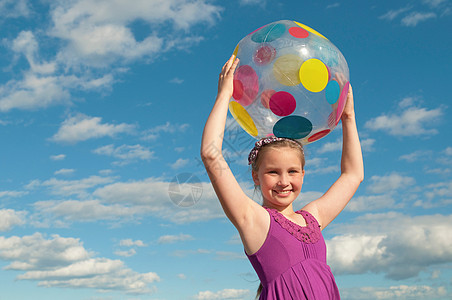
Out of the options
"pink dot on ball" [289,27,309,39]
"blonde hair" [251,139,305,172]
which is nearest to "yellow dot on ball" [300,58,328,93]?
"pink dot on ball" [289,27,309,39]

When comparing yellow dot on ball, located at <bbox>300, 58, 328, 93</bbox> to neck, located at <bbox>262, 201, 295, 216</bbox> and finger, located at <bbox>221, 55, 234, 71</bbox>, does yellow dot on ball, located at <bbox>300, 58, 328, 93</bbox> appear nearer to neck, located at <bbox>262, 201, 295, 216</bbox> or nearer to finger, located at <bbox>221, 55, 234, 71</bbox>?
finger, located at <bbox>221, 55, 234, 71</bbox>

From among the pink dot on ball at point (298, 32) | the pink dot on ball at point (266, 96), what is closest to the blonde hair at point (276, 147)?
the pink dot on ball at point (266, 96)

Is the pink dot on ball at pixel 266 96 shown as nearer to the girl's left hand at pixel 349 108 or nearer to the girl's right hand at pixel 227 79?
the girl's right hand at pixel 227 79

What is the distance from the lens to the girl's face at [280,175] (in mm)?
4594

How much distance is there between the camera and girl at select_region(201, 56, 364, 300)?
13.6 ft

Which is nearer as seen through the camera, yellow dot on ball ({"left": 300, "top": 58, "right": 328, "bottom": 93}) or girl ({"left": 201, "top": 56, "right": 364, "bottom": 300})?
girl ({"left": 201, "top": 56, "right": 364, "bottom": 300})

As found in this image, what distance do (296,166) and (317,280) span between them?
1.05 meters

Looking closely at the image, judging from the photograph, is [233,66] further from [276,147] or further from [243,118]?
[276,147]

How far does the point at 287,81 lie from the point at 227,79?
560 mm

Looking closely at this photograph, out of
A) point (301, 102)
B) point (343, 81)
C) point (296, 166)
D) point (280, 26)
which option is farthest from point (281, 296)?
point (280, 26)

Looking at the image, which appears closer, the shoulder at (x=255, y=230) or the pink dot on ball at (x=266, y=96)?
the shoulder at (x=255, y=230)

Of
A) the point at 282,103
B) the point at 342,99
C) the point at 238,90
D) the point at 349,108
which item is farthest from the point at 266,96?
the point at 349,108

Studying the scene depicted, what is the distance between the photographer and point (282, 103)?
4652 mm

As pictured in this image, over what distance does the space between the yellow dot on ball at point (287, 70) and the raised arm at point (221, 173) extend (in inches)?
23.3
